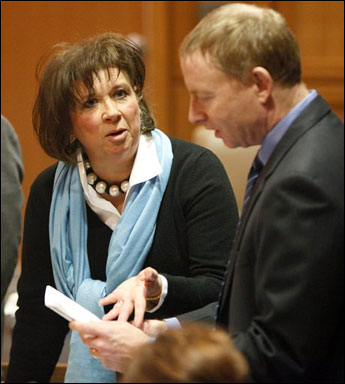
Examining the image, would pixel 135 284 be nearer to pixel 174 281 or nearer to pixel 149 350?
pixel 174 281

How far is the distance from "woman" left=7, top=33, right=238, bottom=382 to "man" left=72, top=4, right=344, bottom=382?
0.57 m

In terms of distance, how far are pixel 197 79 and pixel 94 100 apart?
0.72 m

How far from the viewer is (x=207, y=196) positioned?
222 centimetres

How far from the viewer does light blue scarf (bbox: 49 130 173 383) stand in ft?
7.27

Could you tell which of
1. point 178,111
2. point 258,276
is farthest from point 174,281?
point 178,111

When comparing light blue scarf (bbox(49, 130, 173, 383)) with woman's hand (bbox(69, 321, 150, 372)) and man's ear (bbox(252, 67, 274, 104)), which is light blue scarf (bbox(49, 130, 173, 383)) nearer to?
woman's hand (bbox(69, 321, 150, 372))

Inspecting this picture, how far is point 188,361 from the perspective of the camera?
1150 millimetres

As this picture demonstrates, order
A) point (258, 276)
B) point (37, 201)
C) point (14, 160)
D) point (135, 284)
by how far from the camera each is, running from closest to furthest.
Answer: point (258, 276) → point (135, 284) → point (37, 201) → point (14, 160)

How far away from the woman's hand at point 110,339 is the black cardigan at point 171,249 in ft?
1.17

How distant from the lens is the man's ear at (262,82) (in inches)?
→ 59.9

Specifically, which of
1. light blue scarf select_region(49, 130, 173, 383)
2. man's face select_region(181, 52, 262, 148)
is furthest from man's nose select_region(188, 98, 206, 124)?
light blue scarf select_region(49, 130, 173, 383)

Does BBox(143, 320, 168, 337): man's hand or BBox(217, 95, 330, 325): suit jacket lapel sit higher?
BBox(217, 95, 330, 325): suit jacket lapel

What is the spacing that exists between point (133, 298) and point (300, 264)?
0.56 m

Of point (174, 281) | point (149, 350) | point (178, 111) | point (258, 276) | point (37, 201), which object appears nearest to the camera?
point (149, 350)
